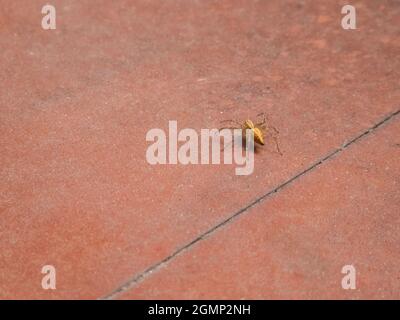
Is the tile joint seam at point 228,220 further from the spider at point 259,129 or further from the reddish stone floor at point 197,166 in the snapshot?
the spider at point 259,129

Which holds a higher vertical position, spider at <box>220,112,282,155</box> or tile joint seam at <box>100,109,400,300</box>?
spider at <box>220,112,282,155</box>

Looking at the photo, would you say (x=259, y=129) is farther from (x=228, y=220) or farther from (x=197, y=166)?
(x=228, y=220)

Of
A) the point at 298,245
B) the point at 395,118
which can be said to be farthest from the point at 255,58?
the point at 298,245

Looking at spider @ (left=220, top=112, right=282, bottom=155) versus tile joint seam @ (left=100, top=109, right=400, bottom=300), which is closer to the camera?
tile joint seam @ (left=100, top=109, right=400, bottom=300)

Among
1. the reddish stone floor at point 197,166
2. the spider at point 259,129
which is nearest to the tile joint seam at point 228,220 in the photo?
the reddish stone floor at point 197,166

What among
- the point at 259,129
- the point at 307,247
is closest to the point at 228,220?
the point at 307,247

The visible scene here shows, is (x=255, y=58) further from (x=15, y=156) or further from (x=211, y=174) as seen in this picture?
(x=15, y=156)

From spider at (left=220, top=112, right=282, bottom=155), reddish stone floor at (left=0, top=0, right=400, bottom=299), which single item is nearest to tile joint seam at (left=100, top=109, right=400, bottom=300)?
reddish stone floor at (left=0, top=0, right=400, bottom=299)

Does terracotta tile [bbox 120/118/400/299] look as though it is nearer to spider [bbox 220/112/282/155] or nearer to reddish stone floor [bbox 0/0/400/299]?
reddish stone floor [bbox 0/0/400/299]
